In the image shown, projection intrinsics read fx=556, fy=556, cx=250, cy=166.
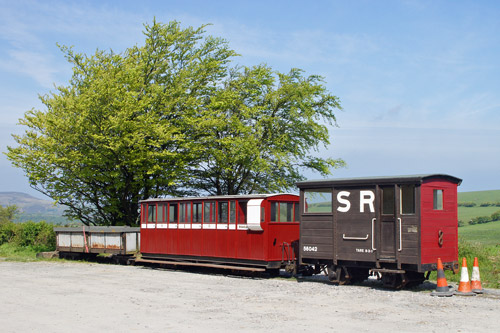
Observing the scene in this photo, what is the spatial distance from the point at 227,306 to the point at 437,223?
6998mm

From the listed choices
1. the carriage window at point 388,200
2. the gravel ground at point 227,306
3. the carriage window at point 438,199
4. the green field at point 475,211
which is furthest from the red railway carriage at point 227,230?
the green field at point 475,211

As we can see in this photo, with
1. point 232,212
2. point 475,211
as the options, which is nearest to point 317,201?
point 232,212

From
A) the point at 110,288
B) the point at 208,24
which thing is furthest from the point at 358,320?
the point at 208,24

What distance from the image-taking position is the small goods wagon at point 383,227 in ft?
51.2

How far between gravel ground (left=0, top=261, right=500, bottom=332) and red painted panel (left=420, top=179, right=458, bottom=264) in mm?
1098

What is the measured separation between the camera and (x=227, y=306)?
12695 mm

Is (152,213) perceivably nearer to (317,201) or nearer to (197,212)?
(197,212)

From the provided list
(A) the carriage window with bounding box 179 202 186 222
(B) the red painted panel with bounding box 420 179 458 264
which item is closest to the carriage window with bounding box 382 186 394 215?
(B) the red painted panel with bounding box 420 179 458 264

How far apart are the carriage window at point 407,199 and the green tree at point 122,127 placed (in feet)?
57.1

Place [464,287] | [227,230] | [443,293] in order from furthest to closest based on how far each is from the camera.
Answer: [227,230]
[464,287]
[443,293]

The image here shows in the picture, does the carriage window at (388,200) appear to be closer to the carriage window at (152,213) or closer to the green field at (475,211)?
the carriage window at (152,213)

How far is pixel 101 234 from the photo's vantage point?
86.9 feet

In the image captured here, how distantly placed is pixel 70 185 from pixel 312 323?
2490 centimetres

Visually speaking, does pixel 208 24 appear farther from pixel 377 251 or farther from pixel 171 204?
pixel 377 251
